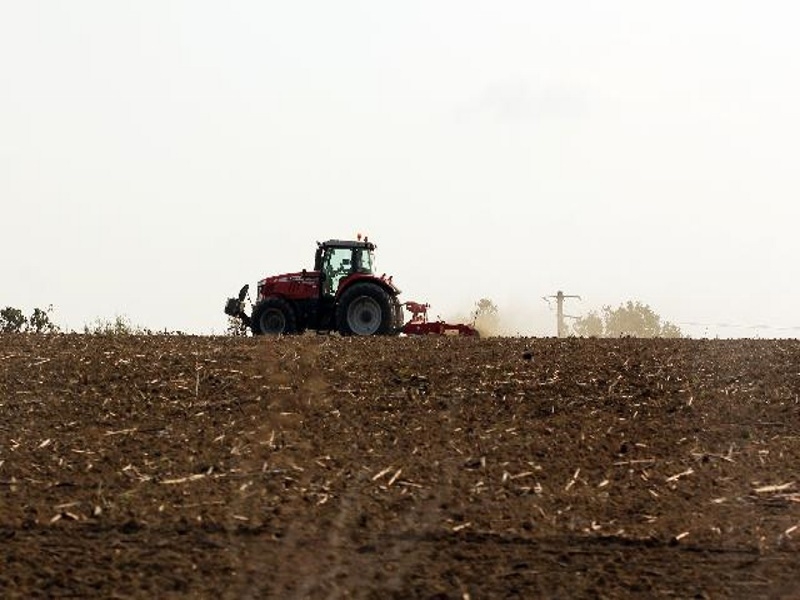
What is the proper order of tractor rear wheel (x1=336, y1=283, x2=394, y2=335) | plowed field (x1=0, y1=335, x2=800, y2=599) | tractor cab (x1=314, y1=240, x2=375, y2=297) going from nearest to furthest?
1. plowed field (x1=0, y1=335, x2=800, y2=599)
2. tractor rear wheel (x1=336, y1=283, x2=394, y2=335)
3. tractor cab (x1=314, y1=240, x2=375, y2=297)

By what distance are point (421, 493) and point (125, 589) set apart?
2.94 meters

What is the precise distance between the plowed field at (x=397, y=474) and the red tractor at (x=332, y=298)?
7.37m

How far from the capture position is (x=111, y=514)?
920 centimetres

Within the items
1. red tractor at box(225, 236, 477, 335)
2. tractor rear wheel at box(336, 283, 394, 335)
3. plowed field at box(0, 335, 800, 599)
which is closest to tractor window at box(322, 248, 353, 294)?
red tractor at box(225, 236, 477, 335)

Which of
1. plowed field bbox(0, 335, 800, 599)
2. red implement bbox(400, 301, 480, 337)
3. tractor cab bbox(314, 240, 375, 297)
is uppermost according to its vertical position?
tractor cab bbox(314, 240, 375, 297)

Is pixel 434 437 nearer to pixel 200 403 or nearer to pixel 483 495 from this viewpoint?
pixel 483 495

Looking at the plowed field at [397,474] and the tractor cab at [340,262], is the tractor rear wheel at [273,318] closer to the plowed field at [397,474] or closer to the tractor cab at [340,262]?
the tractor cab at [340,262]

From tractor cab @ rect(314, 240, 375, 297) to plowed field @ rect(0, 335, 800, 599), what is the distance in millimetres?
8400

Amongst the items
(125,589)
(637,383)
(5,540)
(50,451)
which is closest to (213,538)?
(125,589)

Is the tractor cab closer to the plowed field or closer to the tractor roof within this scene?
the tractor roof

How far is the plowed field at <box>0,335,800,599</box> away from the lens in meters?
8.09

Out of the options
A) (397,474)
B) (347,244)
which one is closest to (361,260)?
(347,244)

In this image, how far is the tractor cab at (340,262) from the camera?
24.6 meters

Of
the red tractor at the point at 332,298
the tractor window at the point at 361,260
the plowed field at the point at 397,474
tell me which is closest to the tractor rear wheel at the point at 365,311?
the red tractor at the point at 332,298
